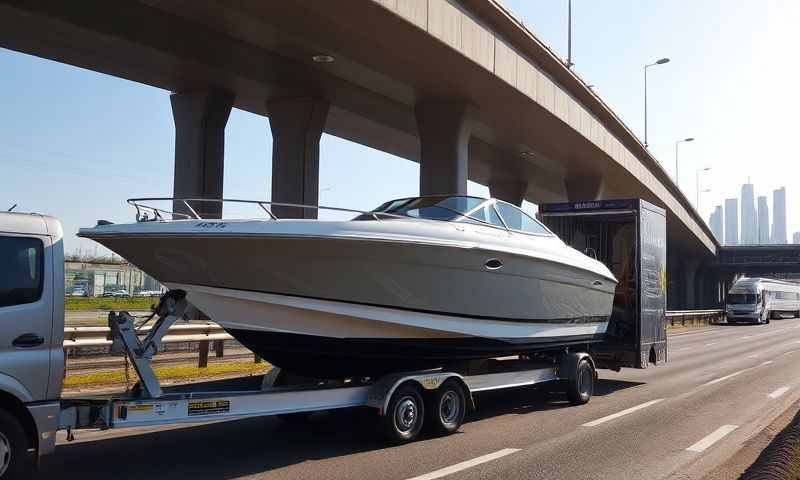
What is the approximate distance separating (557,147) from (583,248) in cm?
1365

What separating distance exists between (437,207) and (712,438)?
4.15 meters

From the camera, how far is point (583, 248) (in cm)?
1345

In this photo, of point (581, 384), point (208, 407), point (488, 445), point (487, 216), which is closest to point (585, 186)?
point (581, 384)

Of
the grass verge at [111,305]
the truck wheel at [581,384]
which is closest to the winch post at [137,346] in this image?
the truck wheel at [581,384]

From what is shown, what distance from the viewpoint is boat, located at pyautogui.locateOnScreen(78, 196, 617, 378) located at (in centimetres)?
679

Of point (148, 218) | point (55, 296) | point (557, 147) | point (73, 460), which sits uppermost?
point (557, 147)

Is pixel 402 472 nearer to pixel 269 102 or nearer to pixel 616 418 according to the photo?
pixel 616 418

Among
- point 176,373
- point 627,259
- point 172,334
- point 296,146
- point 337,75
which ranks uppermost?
point 337,75

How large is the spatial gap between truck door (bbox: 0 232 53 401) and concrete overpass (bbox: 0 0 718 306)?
9.50 m

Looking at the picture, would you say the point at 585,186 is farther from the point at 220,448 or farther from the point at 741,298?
the point at 220,448

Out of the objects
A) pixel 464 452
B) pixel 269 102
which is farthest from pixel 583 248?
pixel 269 102

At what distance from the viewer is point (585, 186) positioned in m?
32.7

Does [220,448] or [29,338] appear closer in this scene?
[29,338]

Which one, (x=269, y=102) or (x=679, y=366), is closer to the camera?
(x=679, y=366)
